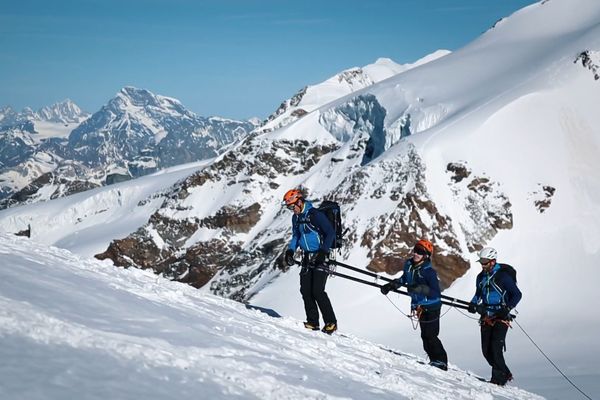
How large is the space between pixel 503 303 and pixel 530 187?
3619 cm

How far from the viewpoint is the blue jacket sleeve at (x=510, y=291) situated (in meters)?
12.8

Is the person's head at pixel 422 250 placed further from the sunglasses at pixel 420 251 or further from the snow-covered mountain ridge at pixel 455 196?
the snow-covered mountain ridge at pixel 455 196

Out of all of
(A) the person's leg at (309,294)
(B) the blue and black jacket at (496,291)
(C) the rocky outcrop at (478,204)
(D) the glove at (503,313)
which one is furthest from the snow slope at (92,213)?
(D) the glove at (503,313)

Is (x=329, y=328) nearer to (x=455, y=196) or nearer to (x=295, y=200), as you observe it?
(x=295, y=200)

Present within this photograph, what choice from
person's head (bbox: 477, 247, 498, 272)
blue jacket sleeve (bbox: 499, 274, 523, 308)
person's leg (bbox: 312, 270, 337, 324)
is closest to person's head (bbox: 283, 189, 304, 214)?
person's leg (bbox: 312, 270, 337, 324)

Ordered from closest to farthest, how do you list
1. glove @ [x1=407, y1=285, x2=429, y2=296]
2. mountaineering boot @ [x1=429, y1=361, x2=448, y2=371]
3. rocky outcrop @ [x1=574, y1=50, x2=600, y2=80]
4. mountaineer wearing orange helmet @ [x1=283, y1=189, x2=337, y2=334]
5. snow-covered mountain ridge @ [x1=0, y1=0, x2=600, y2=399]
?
glove @ [x1=407, y1=285, x2=429, y2=296], mountaineer wearing orange helmet @ [x1=283, y1=189, x2=337, y2=334], mountaineering boot @ [x1=429, y1=361, x2=448, y2=371], snow-covered mountain ridge @ [x1=0, y1=0, x2=600, y2=399], rocky outcrop @ [x1=574, y1=50, x2=600, y2=80]

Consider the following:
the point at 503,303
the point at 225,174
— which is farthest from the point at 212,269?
the point at 503,303

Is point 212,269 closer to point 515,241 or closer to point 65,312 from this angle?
point 515,241

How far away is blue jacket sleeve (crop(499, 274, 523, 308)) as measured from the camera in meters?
12.8

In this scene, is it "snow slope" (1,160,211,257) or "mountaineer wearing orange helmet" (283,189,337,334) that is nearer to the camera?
"mountaineer wearing orange helmet" (283,189,337,334)

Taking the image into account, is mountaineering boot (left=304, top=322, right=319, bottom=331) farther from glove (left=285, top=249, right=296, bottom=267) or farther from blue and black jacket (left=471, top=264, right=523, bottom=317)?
blue and black jacket (left=471, top=264, right=523, bottom=317)

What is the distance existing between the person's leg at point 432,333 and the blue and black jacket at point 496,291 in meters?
1.17

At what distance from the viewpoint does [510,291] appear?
12.9 m

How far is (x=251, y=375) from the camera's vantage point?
6.86 m
